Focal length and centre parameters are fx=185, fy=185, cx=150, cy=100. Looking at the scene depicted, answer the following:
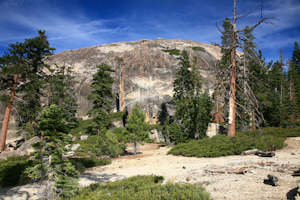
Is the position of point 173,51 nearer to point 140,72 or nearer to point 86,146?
point 140,72

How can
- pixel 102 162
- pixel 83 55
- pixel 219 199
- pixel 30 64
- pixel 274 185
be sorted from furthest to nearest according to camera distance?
pixel 83 55 < pixel 30 64 < pixel 102 162 < pixel 274 185 < pixel 219 199

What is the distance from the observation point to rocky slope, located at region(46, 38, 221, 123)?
38534mm

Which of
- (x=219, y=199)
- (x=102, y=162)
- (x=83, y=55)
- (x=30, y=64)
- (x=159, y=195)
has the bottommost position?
(x=102, y=162)

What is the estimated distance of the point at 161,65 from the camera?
4356 cm

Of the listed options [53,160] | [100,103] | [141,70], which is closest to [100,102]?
[100,103]

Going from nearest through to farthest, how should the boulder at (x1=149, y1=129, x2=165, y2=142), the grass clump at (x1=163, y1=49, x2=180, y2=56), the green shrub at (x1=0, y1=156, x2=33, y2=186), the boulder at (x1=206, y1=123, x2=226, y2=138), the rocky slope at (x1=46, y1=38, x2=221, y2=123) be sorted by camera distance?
the green shrub at (x1=0, y1=156, x2=33, y2=186)
the boulder at (x1=206, y1=123, x2=226, y2=138)
the boulder at (x1=149, y1=129, x2=165, y2=142)
the rocky slope at (x1=46, y1=38, x2=221, y2=123)
the grass clump at (x1=163, y1=49, x2=180, y2=56)

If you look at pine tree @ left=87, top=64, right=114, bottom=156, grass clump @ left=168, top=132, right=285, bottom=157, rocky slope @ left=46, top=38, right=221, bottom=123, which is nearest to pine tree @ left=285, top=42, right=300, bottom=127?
rocky slope @ left=46, top=38, right=221, bottom=123

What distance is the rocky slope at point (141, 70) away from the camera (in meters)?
38.5

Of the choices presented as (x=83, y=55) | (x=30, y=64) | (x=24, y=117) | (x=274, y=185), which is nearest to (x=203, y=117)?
(x=274, y=185)

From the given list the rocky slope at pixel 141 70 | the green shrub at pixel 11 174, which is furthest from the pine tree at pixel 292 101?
the green shrub at pixel 11 174

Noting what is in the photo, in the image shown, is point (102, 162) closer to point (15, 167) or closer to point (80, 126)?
point (15, 167)

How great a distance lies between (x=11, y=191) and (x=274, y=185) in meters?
10.1

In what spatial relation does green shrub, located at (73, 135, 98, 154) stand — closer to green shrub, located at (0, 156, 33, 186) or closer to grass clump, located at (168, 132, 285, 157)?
green shrub, located at (0, 156, 33, 186)

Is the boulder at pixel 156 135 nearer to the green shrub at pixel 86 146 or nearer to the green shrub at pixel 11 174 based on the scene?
the green shrub at pixel 86 146
